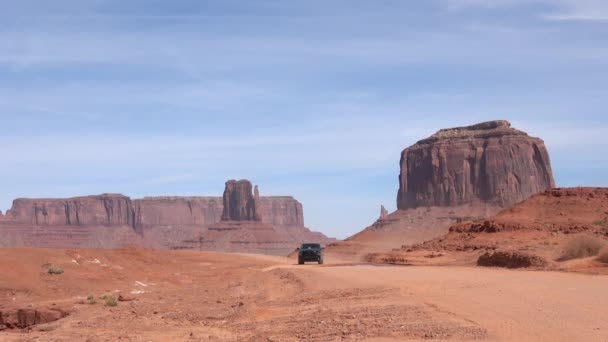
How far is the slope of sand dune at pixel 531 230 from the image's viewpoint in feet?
149

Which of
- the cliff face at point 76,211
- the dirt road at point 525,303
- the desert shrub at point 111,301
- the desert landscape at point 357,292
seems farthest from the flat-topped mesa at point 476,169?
the desert shrub at point 111,301

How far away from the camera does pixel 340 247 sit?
92.6 m

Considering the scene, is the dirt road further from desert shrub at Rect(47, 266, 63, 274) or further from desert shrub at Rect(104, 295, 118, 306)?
desert shrub at Rect(47, 266, 63, 274)

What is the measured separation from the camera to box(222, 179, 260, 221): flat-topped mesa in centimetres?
17450

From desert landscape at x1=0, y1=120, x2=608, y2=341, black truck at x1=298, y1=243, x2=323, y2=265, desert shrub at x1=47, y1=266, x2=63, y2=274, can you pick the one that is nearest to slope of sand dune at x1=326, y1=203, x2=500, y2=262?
desert landscape at x1=0, y1=120, x2=608, y2=341

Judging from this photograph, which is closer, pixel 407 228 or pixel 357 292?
pixel 357 292

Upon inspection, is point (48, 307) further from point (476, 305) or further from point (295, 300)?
point (476, 305)

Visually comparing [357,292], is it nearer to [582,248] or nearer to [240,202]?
[582,248]

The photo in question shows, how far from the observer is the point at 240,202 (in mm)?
175000

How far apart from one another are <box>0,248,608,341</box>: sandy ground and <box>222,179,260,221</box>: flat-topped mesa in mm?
148614

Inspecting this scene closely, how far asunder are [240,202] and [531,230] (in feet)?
415

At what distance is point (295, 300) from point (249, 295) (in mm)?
3301

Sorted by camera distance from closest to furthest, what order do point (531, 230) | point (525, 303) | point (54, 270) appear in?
point (525, 303)
point (54, 270)
point (531, 230)

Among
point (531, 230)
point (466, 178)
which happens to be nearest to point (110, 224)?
point (466, 178)
